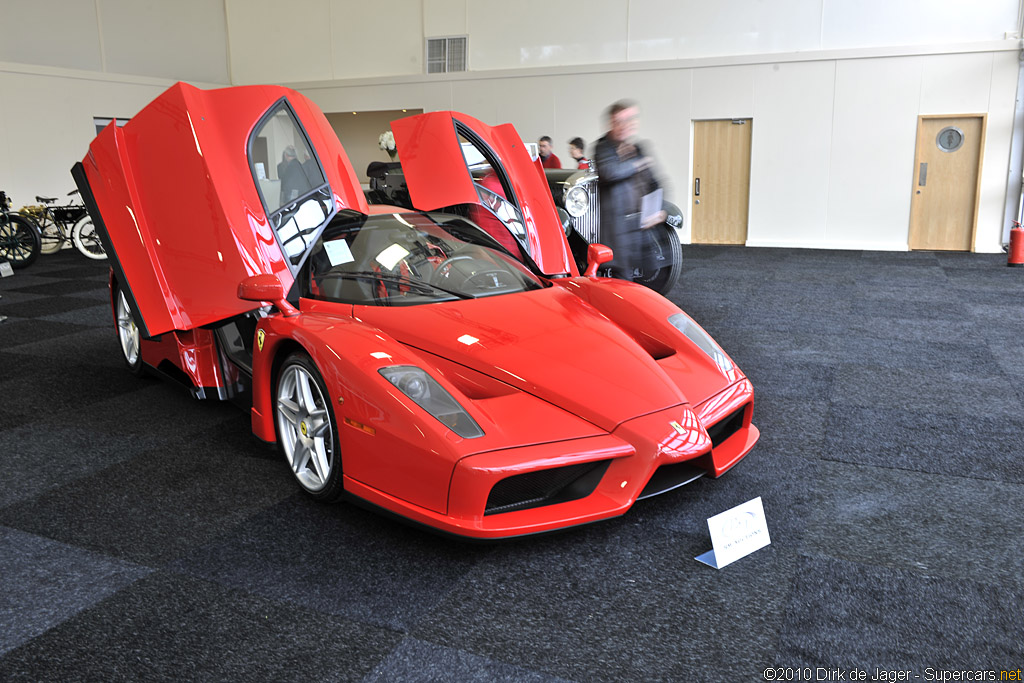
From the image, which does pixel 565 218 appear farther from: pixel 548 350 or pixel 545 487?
pixel 545 487

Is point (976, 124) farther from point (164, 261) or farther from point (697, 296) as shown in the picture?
point (164, 261)

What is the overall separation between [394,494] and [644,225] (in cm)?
309

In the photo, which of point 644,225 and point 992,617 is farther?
point 644,225

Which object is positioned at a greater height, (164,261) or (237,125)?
(237,125)

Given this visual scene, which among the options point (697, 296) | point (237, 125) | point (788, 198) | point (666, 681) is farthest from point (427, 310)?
point (788, 198)

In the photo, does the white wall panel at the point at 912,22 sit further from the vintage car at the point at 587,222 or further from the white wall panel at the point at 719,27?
the vintage car at the point at 587,222

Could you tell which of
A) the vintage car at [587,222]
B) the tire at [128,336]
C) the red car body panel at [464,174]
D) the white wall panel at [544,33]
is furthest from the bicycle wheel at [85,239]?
the red car body panel at [464,174]

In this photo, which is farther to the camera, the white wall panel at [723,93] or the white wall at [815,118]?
the white wall panel at [723,93]

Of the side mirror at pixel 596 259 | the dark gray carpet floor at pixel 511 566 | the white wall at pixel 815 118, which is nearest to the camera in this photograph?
the dark gray carpet floor at pixel 511 566

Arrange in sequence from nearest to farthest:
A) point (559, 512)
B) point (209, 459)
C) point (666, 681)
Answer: point (666, 681) → point (559, 512) → point (209, 459)

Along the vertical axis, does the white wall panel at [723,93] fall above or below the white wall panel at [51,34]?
below

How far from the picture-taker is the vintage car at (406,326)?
93.7 inches

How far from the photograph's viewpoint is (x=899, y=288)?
8.08 m

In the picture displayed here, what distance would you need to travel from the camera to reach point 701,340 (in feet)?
10.6
